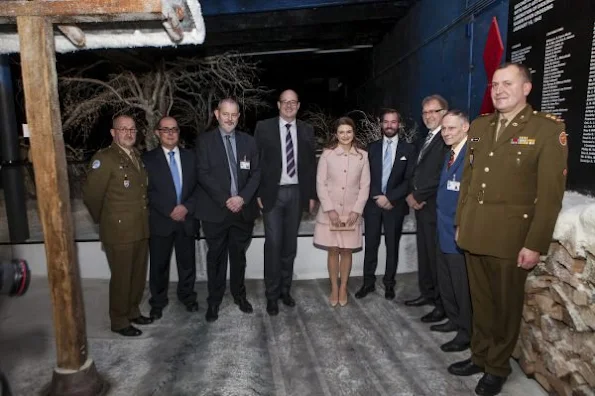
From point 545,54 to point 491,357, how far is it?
1.89 metres

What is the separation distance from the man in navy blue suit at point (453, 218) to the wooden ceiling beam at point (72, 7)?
2.03 metres

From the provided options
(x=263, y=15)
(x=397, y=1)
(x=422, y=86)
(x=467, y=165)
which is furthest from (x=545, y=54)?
(x=263, y=15)

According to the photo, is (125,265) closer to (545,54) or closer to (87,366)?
(87,366)

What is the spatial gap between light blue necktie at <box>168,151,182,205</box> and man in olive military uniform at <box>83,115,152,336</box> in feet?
0.79

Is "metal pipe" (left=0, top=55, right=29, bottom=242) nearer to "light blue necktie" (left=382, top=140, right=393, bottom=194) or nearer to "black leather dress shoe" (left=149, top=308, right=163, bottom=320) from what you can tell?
"black leather dress shoe" (left=149, top=308, right=163, bottom=320)

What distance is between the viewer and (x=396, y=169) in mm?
3809

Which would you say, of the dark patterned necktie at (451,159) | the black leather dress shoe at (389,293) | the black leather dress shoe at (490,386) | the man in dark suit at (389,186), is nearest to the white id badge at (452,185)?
the dark patterned necktie at (451,159)

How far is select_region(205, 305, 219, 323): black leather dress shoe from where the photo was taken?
3.61 metres

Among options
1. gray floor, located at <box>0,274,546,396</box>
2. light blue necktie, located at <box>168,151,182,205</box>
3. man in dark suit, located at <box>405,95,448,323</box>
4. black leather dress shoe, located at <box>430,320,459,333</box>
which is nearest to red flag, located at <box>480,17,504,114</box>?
man in dark suit, located at <box>405,95,448,323</box>

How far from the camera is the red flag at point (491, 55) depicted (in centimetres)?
348

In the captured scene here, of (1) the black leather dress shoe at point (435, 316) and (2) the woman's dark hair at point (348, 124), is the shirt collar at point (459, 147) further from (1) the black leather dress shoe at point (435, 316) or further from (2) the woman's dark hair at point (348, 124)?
(1) the black leather dress shoe at point (435, 316)

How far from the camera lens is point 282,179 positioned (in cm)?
369

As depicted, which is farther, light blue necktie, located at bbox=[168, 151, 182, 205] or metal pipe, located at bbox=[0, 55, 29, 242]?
metal pipe, located at bbox=[0, 55, 29, 242]

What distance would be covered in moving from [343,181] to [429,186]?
714mm
